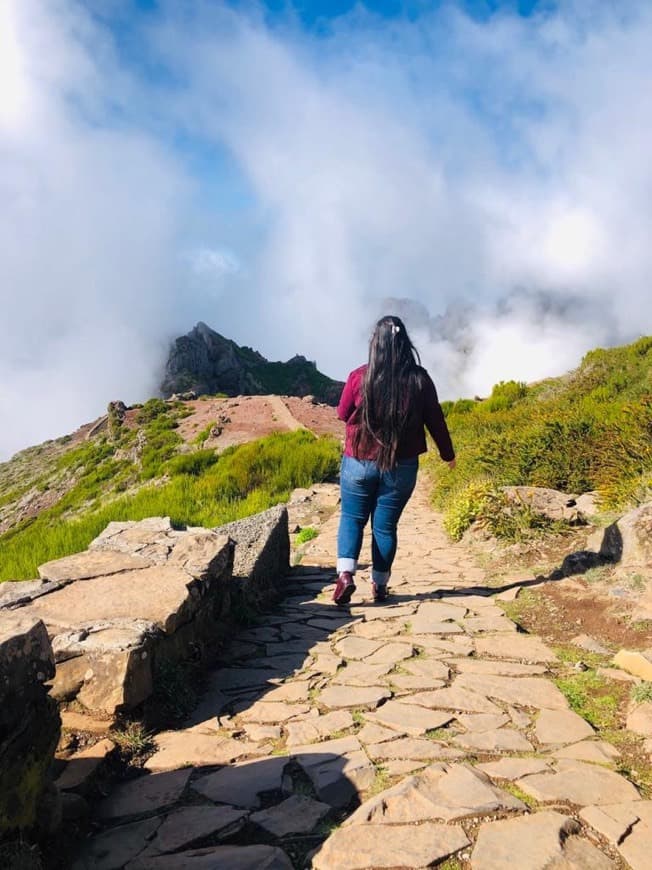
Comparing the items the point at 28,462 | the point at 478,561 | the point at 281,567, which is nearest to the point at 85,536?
the point at 281,567

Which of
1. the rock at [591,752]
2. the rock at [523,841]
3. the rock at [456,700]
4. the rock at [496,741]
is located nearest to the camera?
the rock at [523,841]

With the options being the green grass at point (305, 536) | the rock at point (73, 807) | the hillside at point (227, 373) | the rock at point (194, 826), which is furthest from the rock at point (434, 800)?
the hillside at point (227, 373)

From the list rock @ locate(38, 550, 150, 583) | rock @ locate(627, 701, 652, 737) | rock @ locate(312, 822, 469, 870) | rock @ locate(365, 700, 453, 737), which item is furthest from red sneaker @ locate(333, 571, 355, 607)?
rock @ locate(312, 822, 469, 870)

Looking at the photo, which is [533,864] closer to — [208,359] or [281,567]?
[281,567]

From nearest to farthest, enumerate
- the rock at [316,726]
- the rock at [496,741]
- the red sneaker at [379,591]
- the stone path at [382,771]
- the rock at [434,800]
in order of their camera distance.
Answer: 1. the stone path at [382,771]
2. the rock at [434,800]
3. the rock at [496,741]
4. the rock at [316,726]
5. the red sneaker at [379,591]

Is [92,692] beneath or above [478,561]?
beneath

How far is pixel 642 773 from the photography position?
221 centimetres

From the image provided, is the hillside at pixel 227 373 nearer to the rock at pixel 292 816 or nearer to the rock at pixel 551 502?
the rock at pixel 551 502

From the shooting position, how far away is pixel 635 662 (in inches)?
121

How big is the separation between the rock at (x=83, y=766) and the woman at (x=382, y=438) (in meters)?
2.36

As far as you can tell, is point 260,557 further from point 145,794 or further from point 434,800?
point 434,800

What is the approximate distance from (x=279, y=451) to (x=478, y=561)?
8.71m

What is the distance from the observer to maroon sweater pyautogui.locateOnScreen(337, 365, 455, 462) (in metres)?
4.37

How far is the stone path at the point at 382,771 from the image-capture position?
182cm
